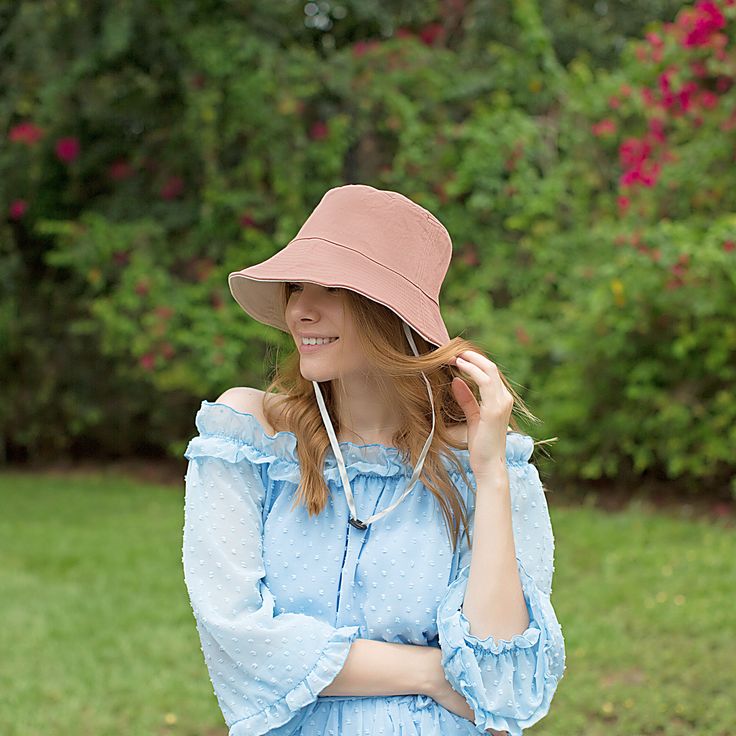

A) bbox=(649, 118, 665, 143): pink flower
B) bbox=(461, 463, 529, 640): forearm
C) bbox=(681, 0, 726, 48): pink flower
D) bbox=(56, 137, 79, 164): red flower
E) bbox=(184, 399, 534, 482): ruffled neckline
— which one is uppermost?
bbox=(681, 0, 726, 48): pink flower

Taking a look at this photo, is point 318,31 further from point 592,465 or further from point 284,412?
point 284,412

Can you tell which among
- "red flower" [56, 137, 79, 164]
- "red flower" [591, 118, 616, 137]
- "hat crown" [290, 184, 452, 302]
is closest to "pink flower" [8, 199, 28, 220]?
"red flower" [56, 137, 79, 164]

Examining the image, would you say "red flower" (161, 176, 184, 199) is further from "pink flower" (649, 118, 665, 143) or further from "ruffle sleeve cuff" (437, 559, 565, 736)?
"ruffle sleeve cuff" (437, 559, 565, 736)

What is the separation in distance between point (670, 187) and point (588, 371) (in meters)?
1.24

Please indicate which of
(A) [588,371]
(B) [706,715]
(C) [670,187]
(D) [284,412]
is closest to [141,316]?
(A) [588,371]

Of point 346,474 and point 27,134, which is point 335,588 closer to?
point 346,474

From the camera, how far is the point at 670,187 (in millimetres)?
6652

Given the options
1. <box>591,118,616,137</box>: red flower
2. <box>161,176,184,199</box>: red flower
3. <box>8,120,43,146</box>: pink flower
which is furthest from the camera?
<box>161,176,184,199</box>: red flower

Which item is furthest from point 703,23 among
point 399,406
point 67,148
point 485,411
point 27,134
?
point 485,411

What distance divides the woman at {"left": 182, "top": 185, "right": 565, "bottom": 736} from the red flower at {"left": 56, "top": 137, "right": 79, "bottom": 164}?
23.9ft

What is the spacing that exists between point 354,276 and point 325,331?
124mm

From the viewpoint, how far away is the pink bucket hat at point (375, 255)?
1.83 metres

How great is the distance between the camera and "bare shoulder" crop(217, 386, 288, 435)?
1.98 m

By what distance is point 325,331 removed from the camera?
6.19 feet
